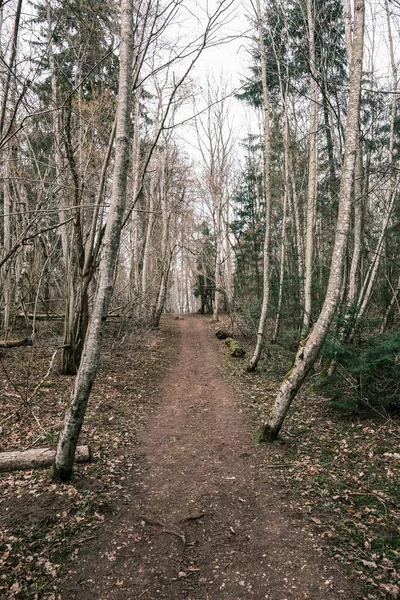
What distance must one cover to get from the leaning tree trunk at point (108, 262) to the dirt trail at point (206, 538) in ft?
4.08

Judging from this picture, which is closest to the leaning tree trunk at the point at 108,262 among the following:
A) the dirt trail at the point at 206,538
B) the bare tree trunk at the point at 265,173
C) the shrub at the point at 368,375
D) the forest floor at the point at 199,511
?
the forest floor at the point at 199,511

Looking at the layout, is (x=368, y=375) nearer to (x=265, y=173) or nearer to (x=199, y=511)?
(x=199, y=511)

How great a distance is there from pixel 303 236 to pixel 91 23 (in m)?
10.6

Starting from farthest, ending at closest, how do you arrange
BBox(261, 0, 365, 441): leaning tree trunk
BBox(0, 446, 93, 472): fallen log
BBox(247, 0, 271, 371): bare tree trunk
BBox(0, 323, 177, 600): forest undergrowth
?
BBox(247, 0, 271, 371): bare tree trunk < BBox(261, 0, 365, 441): leaning tree trunk < BBox(0, 446, 93, 472): fallen log < BBox(0, 323, 177, 600): forest undergrowth

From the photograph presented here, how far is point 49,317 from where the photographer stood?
11.8 m

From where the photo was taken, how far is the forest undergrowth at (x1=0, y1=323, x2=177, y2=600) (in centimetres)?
308

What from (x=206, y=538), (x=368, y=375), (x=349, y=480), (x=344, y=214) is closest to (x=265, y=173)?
(x=344, y=214)

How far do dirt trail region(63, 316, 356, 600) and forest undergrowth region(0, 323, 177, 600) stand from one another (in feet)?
0.79

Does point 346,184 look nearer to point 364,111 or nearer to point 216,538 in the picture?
point 216,538

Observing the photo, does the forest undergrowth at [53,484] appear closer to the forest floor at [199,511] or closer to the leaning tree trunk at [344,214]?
the forest floor at [199,511]

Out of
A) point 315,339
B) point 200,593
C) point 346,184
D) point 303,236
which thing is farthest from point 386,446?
point 303,236

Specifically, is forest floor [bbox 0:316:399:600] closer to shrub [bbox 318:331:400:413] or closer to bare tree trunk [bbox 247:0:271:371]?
shrub [bbox 318:331:400:413]

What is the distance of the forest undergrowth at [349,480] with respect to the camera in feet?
10.2

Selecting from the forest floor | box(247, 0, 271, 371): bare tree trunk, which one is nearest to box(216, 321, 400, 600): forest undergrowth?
the forest floor
